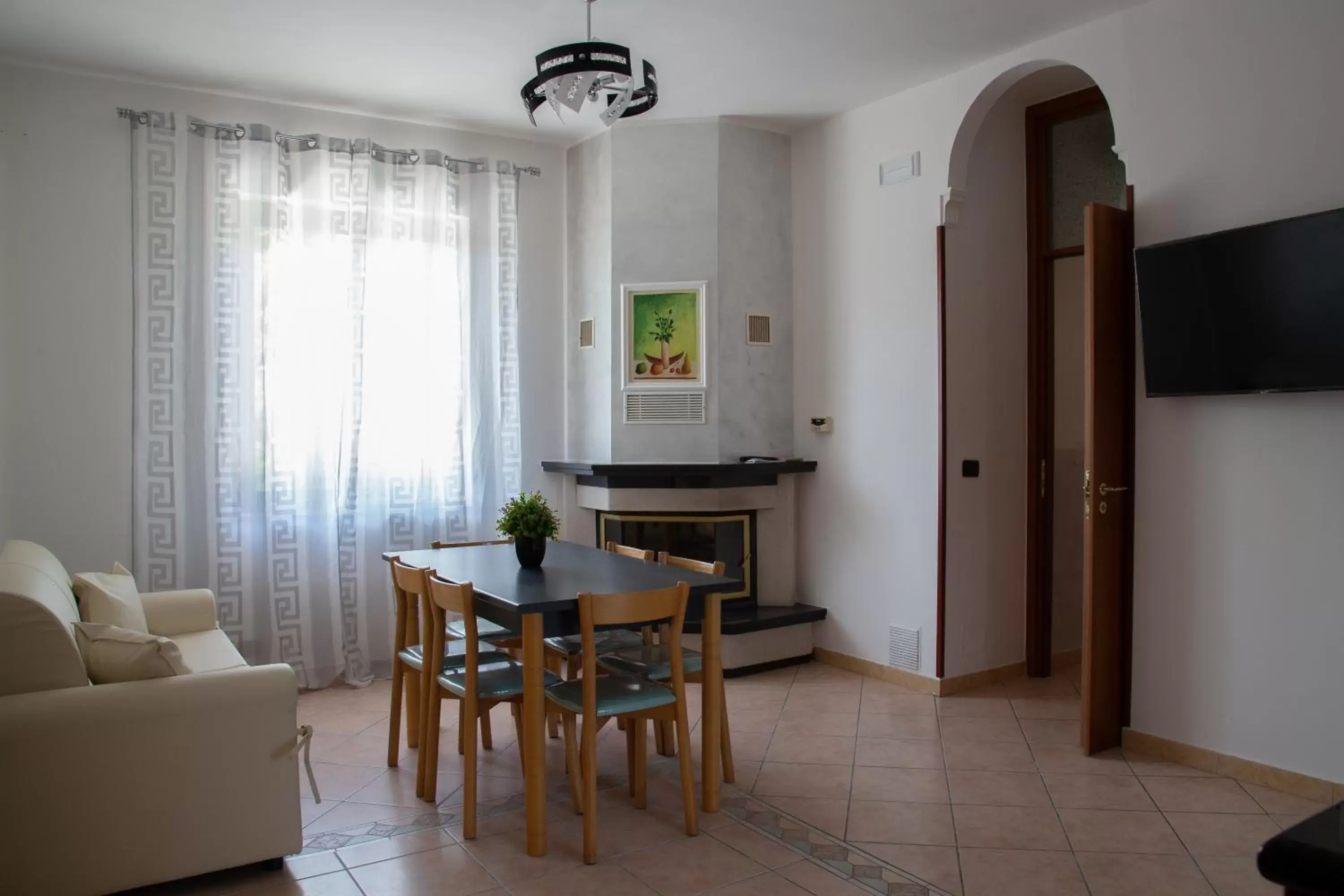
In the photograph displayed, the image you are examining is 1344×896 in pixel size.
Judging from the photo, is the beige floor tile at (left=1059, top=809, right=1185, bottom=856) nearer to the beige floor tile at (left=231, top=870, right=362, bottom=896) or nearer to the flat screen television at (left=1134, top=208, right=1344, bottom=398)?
the flat screen television at (left=1134, top=208, right=1344, bottom=398)

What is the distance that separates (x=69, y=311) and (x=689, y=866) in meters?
3.59

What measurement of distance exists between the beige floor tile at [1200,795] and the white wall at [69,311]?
14.3 feet

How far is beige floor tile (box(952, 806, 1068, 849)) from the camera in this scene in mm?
2859

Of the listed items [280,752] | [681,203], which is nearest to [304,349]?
[681,203]

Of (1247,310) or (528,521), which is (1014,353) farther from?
(528,521)

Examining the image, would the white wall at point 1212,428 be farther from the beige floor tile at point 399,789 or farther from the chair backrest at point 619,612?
the beige floor tile at point 399,789

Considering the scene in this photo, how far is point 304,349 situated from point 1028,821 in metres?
3.77

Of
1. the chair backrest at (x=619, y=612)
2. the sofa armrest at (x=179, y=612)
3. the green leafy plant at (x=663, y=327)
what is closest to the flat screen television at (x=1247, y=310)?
the chair backrest at (x=619, y=612)

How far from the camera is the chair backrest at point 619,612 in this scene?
2.73 m

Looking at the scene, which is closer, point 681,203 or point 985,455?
point 985,455

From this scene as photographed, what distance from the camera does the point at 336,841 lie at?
2.91 m

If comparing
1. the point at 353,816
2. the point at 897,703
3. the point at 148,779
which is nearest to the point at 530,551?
the point at 353,816

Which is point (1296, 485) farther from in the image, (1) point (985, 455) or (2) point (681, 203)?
(2) point (681, 203)

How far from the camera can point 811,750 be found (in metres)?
3.72
